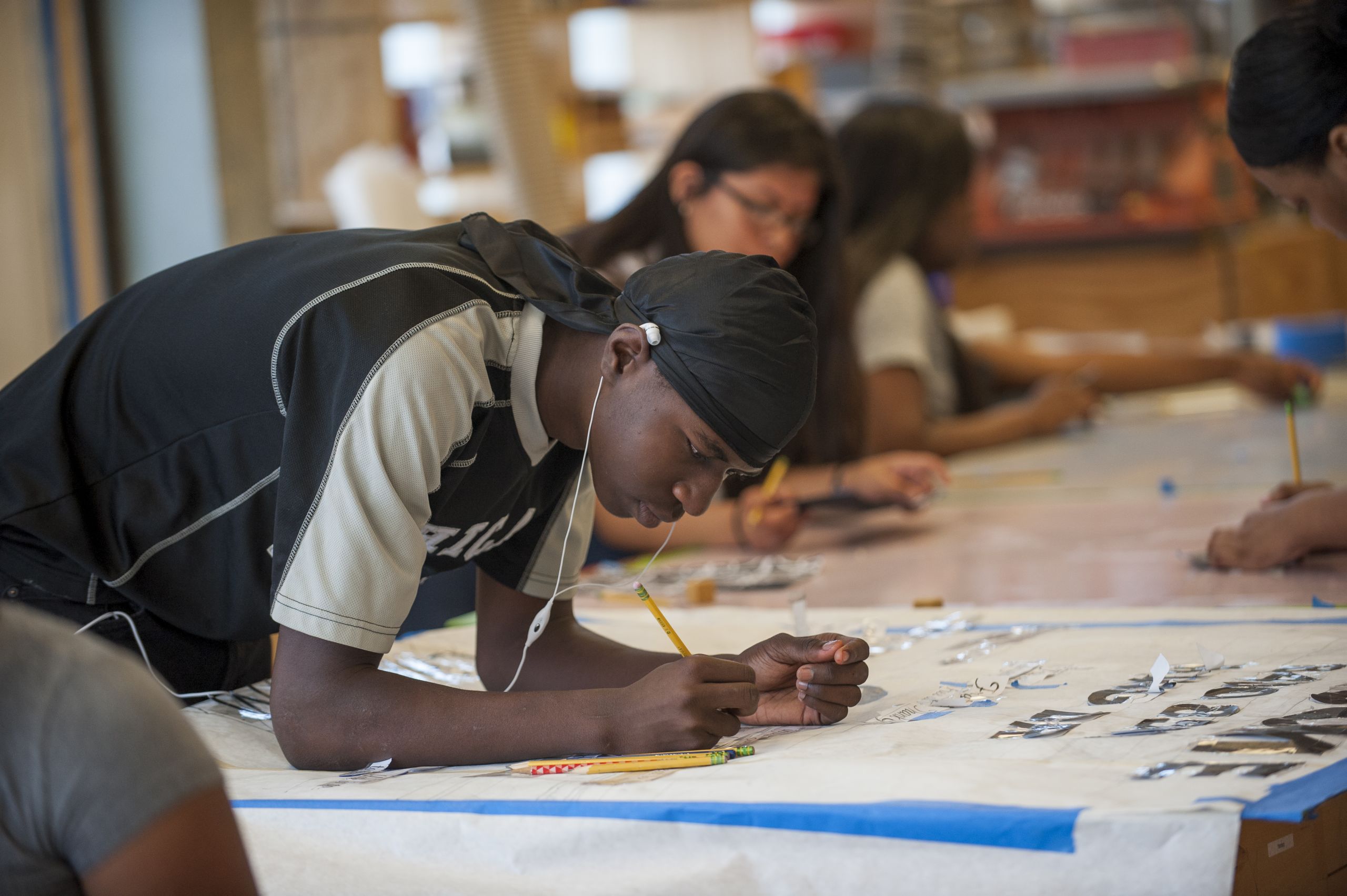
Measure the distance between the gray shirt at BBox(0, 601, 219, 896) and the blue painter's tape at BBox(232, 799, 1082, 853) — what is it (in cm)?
34

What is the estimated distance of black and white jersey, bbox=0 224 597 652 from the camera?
3.60 feet

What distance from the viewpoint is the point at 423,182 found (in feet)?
19.4

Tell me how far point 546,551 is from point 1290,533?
1.05 metres

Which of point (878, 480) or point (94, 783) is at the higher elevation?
point (94, 783)

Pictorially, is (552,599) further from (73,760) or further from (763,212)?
(763,212)

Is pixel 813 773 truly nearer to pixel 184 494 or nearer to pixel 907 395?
pixel 184 494

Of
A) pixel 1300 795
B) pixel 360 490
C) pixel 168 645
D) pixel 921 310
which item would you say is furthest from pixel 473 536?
pixel 921 310

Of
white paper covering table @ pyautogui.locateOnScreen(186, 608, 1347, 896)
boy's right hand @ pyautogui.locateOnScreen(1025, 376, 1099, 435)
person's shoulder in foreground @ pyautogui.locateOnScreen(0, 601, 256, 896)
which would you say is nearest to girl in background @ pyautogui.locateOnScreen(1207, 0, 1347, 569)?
white paper covering table @ pyautogui.locateOnScreen(186, 608, 1347, 896)

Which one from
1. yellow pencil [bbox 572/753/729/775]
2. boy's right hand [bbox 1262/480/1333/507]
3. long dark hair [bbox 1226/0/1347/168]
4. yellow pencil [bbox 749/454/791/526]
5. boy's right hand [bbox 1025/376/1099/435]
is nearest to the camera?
yellow pencil [bbox 572/753/729/775]

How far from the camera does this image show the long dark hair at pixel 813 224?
2.28 m

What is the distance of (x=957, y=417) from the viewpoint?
364 centimetres

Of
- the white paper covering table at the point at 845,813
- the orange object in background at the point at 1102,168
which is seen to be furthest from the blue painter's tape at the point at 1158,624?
the orange object in background at the point at 1102,168

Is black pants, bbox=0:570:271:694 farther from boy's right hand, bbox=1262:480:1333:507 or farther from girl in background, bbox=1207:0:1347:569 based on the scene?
boy's right hand, bbox=1262:480:1333:507

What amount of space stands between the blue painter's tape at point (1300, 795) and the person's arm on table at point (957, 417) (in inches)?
73.2
